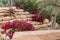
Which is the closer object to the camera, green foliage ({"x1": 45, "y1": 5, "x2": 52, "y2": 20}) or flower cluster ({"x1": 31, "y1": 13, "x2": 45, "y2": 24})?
flower cluster ({"x1": 31, "y1": 13, "x2": 45, "y2": 24})

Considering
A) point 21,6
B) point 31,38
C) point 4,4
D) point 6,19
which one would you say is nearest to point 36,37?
point 31,38

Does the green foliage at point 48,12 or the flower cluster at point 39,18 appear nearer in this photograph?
the flower cluster at point 39,18

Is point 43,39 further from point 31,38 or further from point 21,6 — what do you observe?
point 21,6

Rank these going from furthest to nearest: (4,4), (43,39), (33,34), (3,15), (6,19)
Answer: (4,4) < (3,15) < (6,19) < (33,34) < (43,39)

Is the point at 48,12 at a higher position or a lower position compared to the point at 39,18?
higher

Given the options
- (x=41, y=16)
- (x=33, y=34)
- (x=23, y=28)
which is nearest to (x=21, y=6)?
(x=41, y=16)

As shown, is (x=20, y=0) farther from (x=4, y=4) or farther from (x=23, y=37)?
(x=23, y=37)

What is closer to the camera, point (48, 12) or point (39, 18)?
point (39, 18)

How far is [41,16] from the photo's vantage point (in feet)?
31.3

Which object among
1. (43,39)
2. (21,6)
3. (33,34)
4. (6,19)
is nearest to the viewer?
(43,39)

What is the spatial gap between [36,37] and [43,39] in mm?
208

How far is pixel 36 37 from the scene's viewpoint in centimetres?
412

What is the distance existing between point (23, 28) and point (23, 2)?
234 inches

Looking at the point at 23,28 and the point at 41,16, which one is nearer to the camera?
the point at 23,28
